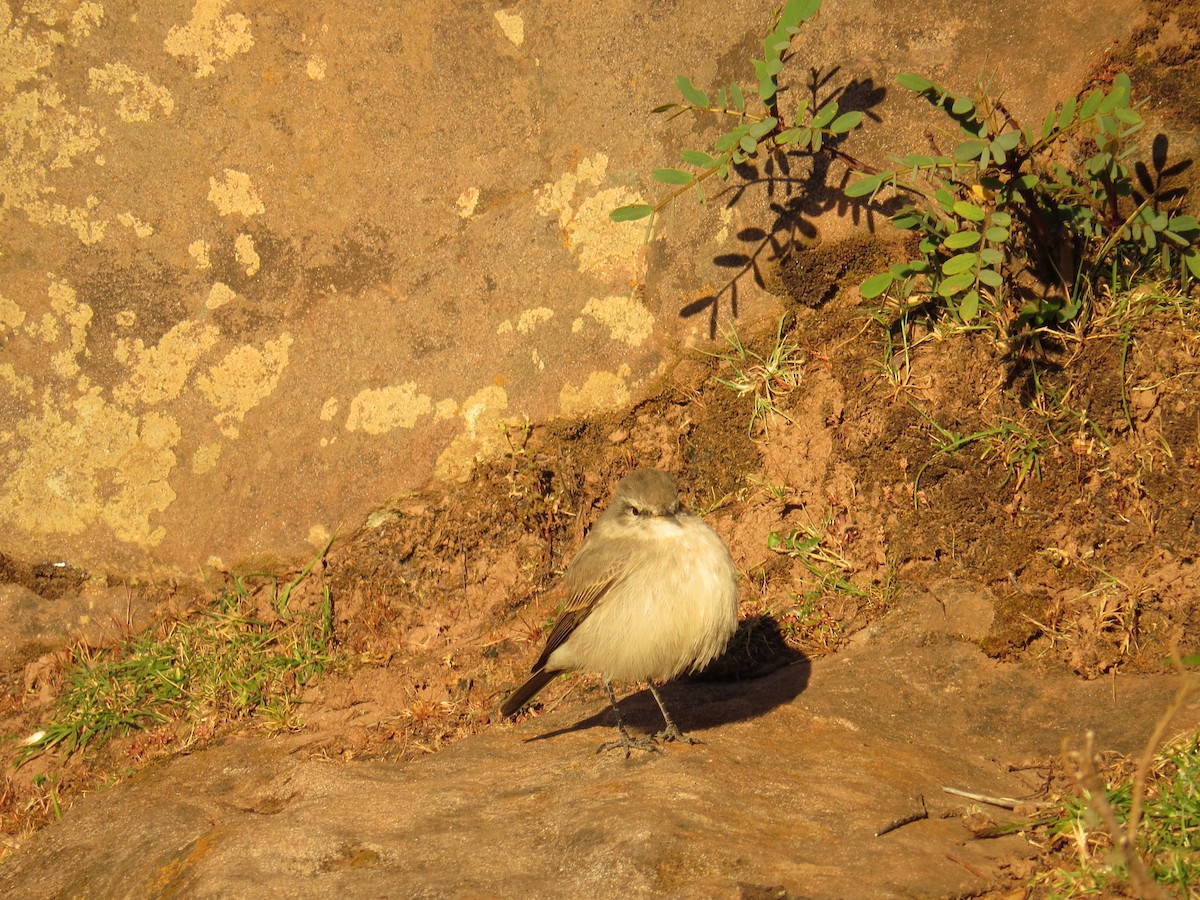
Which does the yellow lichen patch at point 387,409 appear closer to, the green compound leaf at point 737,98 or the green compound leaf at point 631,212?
the green compound leaf at point 631,212

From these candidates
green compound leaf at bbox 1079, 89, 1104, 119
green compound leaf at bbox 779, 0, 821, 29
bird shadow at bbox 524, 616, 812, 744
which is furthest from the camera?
green compound leaf at bbox 779, 0, 821, 29

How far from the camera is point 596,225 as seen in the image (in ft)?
22.0

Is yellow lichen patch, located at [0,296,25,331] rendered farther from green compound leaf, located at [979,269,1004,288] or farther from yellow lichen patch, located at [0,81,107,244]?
green compound leaf, located at [979,269,1004,288]

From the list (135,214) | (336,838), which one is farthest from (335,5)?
(336,838)

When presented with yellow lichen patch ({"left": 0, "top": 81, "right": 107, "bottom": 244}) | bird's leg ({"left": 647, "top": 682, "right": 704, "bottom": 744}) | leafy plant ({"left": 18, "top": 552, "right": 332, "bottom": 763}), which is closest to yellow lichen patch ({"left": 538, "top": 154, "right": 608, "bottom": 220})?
leafy plant ({"left": 18, "top": 552, "right": 332, "bottom": 763})

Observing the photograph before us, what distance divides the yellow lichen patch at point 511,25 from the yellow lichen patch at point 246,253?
218 cm

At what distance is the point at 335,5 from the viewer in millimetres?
6828

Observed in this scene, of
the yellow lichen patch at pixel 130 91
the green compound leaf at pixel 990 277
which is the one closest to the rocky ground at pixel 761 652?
the green compound leaf at pixel 990 277

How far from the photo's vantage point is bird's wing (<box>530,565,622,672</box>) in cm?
538

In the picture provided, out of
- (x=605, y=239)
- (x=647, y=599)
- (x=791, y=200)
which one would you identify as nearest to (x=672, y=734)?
(x=647, y=599)

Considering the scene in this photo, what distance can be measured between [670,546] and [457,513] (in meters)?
1.88

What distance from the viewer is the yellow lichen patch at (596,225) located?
6660 millimetres

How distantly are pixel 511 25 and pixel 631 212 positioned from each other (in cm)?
175

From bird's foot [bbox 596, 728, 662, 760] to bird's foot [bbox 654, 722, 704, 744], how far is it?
9cm
